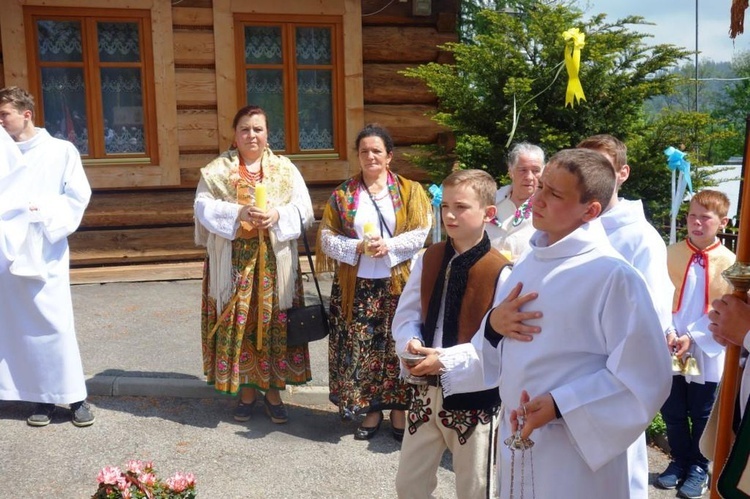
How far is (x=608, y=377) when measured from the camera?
2447mm

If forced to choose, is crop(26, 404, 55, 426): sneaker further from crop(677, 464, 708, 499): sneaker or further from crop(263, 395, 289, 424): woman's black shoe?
crop(677, 464, 708, 499): sneaker

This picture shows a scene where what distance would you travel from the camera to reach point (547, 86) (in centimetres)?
712

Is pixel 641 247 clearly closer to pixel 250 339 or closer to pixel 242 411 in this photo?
pixel 250 339

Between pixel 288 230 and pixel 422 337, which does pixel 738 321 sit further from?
pixel 288 230

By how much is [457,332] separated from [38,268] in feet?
9.81

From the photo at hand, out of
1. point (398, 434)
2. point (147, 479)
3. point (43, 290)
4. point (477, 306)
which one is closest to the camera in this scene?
point (147, 479)

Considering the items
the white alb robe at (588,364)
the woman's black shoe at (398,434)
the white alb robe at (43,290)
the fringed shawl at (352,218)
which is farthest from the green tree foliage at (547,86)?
the white alb robe at (588,364)

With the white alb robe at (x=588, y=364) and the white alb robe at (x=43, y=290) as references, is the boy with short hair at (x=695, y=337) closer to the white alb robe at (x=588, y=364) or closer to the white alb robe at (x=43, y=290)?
the white alb robe at (x=588, y=364)

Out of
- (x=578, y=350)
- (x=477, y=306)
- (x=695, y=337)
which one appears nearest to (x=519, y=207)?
(x=695, y=337)

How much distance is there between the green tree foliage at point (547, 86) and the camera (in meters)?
7.06

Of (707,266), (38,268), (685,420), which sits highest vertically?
(707,266)

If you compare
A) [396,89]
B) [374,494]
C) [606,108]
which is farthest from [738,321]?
[396,89]

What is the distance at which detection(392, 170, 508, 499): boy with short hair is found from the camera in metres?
3.34

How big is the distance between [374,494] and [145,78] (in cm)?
608
